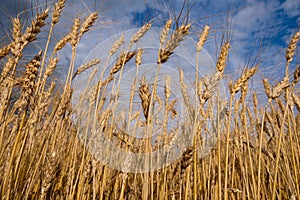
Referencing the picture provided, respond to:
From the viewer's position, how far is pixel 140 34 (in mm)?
2162

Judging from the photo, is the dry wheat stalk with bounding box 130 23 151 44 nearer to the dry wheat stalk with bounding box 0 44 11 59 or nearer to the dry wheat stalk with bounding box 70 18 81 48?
the dry wheat stalk with bounding box 70 18 81 48

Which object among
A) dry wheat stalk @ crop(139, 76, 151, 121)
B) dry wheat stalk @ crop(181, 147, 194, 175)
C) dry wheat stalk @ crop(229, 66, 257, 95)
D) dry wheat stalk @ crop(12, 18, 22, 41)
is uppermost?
dry wheat stalk @ crop(12, 18, 22, 41)

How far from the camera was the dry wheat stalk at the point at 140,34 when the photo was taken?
2.13m

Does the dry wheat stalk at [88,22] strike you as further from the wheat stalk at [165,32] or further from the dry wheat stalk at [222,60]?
the dry wheat stalk at [222,60]

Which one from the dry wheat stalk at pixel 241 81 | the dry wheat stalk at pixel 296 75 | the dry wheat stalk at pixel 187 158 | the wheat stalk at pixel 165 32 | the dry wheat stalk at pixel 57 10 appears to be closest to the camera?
the dry wheat stalk at pixel 187 158

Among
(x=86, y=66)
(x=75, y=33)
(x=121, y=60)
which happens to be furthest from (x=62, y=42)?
(x=121, y=60)

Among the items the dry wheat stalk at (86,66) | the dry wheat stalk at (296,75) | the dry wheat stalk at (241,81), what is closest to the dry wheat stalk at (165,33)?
the dry wheat stalk at (241,81)

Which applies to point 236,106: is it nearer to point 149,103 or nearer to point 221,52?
point 221,52

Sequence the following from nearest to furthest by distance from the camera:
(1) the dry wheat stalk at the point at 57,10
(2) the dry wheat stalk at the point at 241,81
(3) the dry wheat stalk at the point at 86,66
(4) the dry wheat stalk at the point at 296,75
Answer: (2) the dry wheat stalk at the point at 241,81 < (1) the dry wheat stalk at the point at 57,10 < (4) the dry wheat stalk at the point at 296,75 < (3) the dry wheat stalk at the point at 86,66

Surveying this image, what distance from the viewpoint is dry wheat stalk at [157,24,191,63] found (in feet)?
4.67

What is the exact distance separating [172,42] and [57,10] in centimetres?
92

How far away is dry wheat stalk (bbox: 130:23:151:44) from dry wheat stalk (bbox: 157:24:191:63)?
63 centimetres

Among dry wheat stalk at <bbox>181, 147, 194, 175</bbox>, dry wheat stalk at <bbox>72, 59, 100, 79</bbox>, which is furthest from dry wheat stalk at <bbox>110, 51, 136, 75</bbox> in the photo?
dry wheat stalk at <bbox>181, 147, 194, 175</bbox>

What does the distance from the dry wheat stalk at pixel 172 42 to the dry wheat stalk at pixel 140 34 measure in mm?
626
